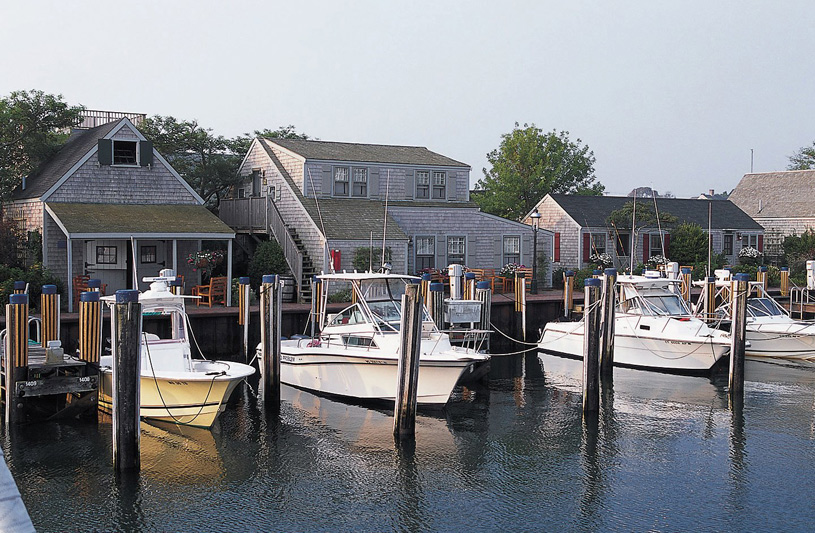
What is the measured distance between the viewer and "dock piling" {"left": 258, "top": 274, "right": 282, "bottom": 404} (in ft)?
62.4

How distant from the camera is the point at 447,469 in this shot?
49.3ft

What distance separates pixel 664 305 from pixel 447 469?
13.6 metres

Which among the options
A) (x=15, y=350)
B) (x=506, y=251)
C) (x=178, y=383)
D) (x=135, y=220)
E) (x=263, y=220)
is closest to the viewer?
(x=15, y=350)

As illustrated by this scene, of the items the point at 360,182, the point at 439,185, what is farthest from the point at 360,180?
the point at 439,185

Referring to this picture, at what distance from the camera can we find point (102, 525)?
487 inches

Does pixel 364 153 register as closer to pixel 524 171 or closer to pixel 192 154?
pixel 192 154

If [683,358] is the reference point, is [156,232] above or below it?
above

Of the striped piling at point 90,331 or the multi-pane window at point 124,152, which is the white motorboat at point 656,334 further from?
the multi-pane window at point 124,152

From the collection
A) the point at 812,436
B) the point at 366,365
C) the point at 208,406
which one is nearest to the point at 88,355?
the point at 208,406

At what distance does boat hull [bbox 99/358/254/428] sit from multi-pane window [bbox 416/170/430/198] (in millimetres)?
21446

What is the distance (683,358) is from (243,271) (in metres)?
18.1

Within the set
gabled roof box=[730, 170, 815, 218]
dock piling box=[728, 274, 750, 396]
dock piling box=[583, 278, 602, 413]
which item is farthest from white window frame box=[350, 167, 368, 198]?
gabled roof box=[730, 170, 815, 218]

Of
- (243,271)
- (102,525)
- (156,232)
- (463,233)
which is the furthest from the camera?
(463,233)

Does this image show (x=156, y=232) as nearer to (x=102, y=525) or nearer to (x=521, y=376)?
(x=521, y=376)
